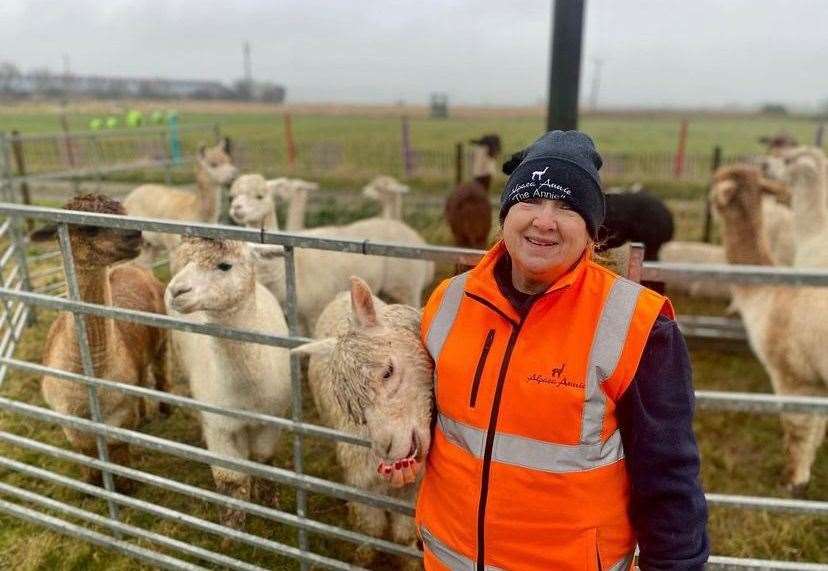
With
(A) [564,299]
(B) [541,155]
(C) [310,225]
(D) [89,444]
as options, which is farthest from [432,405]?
(C) [310,225]

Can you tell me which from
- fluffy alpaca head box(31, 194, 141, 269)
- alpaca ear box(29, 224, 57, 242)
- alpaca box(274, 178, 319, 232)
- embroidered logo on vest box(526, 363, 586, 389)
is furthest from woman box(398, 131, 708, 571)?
alpaca box(274, 178, 319, 232)

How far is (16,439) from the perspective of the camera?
3287 millimetres

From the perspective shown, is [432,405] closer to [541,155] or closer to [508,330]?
[508,330]

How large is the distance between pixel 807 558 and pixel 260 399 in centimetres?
317

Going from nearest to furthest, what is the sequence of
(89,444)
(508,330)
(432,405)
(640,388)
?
(640,388)
(508,330)
(432,405)
(89,444)

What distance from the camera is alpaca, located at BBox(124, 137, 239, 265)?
7.74m

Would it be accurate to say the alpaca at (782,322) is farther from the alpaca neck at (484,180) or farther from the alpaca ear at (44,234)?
the alpaca ear at (44,234)

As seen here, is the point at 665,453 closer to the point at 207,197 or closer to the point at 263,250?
the point at 263,250

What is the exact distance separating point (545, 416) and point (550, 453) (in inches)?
3.9

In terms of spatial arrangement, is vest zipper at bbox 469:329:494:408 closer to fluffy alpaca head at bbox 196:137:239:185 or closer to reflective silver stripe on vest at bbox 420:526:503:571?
reflective silver stripe on vest at bbox 420:526:503:571

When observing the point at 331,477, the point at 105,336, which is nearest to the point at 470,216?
the point at 331,477

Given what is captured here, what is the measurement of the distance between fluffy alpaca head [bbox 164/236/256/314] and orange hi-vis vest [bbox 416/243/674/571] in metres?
1.63

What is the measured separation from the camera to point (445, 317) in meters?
1.68

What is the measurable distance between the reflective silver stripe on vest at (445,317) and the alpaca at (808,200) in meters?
4.79
